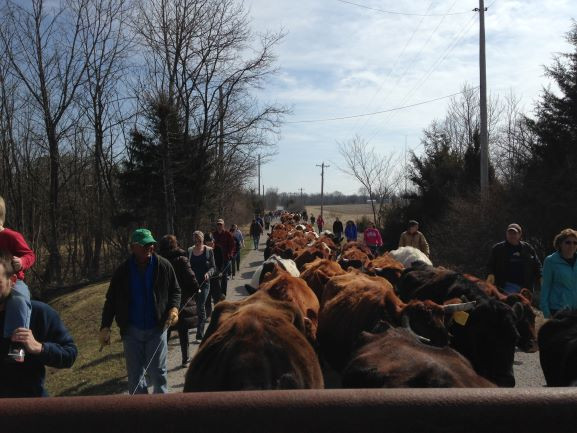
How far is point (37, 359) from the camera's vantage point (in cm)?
295

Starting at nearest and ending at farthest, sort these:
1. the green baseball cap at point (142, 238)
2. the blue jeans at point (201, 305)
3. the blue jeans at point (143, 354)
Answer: the green baseball cap at point (142, 238) → the blue jeans at point (143, 354) → the blue jeans at point (201, 305)

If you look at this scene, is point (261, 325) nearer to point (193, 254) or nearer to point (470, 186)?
point (193, 254)

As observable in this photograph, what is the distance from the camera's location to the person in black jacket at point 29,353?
2865mm

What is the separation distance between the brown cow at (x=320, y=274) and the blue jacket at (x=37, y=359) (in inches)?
215

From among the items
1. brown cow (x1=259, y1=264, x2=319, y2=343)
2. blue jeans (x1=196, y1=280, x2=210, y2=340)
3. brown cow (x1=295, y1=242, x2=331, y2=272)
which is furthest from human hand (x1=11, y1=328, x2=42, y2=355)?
brown cow (x1=295, y1=242, x2=331, y2=272)

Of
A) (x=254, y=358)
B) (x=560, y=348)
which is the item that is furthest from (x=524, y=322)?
(x=254, y=358)

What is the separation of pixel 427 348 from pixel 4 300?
2924mm

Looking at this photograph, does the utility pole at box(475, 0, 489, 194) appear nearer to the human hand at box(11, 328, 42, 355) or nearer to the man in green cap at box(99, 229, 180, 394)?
the man in green cap at box(99, 229, 180, 394)

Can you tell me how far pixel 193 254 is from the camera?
927cm

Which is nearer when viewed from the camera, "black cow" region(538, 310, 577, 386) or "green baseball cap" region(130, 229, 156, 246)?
"black cow" region(538, 310, 577, 386)

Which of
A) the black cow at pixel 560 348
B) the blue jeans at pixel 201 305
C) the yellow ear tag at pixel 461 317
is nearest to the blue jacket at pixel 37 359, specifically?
the yellow ear tag at pixel 461 317

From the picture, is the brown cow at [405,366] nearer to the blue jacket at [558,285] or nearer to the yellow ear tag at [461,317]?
the yellow ear tag at [461,317]

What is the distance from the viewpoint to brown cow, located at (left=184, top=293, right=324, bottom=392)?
11.1 ft

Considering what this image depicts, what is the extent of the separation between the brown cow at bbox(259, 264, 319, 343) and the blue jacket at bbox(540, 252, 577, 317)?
2828 mm
